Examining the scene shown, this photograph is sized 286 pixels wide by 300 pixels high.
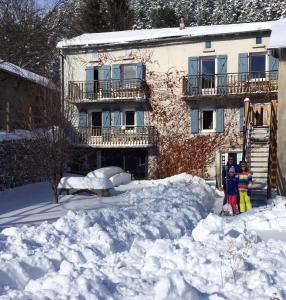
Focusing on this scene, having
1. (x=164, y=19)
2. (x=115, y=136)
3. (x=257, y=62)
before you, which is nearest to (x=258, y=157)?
(x=257, y=62)

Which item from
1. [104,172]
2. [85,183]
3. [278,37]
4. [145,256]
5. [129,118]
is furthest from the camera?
[129,118]

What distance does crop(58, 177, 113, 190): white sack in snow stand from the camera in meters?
18.4

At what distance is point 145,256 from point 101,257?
33.2 inches

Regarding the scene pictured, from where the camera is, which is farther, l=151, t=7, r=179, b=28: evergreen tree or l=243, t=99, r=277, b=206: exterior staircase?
l=151, t=7, r=179, b=28: evergreen tree

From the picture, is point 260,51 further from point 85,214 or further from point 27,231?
point 27,231

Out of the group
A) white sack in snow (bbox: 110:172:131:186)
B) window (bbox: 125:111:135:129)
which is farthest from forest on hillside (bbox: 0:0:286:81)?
white sack in snow (bbox: 110:172:131:186)

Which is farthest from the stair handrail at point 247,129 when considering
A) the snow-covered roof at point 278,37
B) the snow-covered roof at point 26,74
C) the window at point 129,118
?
the snow-covered roof at point 26,74

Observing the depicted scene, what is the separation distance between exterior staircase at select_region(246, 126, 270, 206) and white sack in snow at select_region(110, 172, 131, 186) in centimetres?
687

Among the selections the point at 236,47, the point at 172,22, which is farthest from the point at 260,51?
the point at 172,22

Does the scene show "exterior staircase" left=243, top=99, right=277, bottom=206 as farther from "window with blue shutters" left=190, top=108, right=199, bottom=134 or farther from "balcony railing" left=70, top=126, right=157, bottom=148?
"balcony railing" left=70, top=126, right=157, bottom=148

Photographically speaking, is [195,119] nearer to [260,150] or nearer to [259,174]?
[260,150]

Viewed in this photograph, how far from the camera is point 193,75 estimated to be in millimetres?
26422

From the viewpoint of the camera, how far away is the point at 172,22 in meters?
48.1

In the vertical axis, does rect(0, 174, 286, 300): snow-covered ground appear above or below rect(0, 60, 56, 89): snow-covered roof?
below
